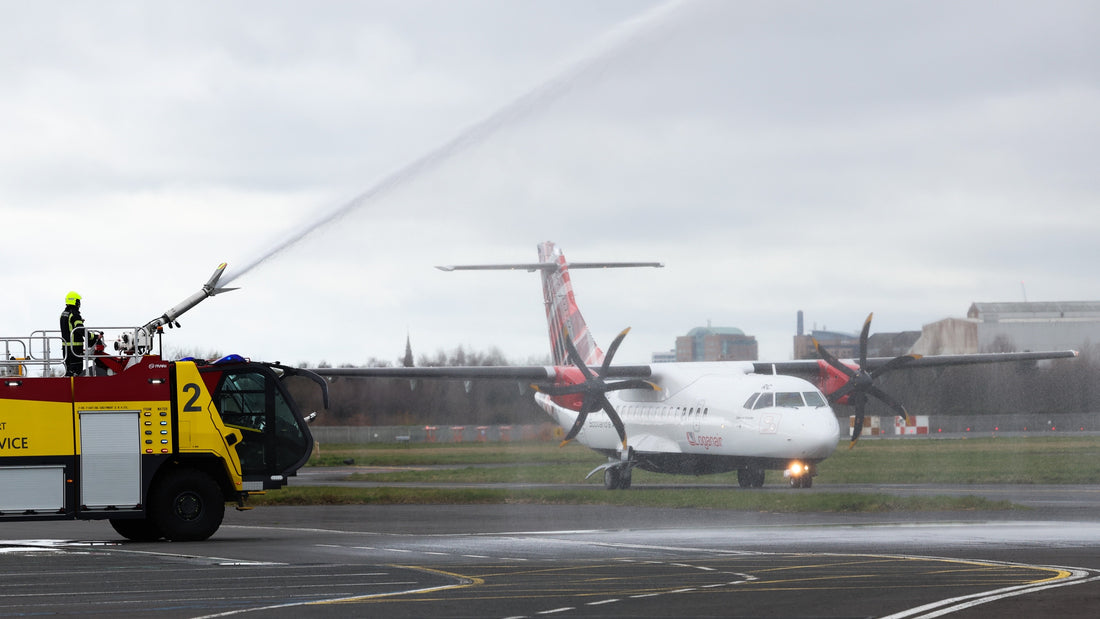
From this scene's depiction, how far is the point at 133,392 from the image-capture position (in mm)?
21094

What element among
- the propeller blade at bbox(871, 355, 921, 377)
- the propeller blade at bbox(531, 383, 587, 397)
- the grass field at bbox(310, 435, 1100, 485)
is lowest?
the grass field at bbox(310, 435, 1100, 485)

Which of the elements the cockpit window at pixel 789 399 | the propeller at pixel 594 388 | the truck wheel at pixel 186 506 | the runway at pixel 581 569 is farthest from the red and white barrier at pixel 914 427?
the truck wheel at pixel 186 506

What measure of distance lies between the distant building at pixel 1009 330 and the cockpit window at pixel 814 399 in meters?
18.4

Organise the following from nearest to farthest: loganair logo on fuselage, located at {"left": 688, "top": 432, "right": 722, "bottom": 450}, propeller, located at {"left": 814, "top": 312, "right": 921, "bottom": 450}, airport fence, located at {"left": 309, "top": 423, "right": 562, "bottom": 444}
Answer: loganair logo on fuselage, located at {"left": 688, "top": 432, "right": 722, "bottom": 450} → propeller, located at {"left": 814, "top": 312, "right": 921, "bottom": 450} → airport fence, located at {"left": 309, "top": 423, "right": 562, "bottom": 444}

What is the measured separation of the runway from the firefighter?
291cm

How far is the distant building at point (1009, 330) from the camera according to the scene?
170ft

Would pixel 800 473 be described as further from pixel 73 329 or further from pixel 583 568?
pixel 73 329

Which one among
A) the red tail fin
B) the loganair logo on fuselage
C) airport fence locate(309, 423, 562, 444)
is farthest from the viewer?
airport fence locate(309, 423, 562, 444)

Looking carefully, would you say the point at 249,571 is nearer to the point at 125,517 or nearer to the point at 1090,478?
the point at 125,517

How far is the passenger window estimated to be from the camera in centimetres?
3594

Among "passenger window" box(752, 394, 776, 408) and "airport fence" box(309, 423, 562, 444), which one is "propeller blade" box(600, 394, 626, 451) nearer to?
"passenger window" box(752, 394, 776, 408)

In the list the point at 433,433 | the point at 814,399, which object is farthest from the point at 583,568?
the point at 433,433

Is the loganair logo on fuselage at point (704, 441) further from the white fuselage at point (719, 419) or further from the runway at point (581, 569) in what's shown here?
the runway at point (581, 569)

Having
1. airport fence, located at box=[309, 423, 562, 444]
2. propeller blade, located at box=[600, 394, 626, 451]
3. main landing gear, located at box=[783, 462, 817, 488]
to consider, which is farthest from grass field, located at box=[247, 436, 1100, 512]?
propeller blade, located at box=[600, 394, 626, 451]
